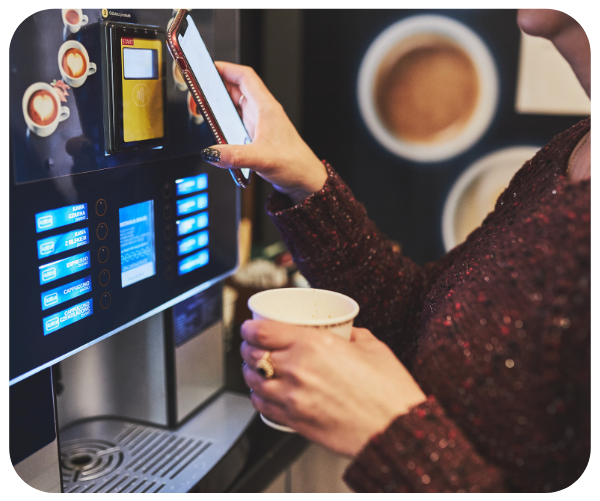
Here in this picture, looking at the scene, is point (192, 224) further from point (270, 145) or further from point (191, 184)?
point (270, 145)

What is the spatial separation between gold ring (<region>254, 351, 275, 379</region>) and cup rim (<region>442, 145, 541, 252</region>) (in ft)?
4.56

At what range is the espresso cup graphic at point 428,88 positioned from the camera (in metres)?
1.71

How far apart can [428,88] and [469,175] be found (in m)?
0.31

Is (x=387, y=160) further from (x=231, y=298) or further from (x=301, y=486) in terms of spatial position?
(x=301, y=486)

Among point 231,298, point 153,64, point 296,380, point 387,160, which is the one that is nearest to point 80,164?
point 153,64

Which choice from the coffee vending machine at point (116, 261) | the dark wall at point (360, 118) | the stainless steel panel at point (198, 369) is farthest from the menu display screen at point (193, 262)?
the dark wall at point (360, 118)

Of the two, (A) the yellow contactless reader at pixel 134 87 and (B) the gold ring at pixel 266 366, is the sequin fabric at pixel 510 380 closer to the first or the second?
(B) the gold ring at pixel 266 366

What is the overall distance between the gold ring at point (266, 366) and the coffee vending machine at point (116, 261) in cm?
26

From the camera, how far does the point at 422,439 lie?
0.46m

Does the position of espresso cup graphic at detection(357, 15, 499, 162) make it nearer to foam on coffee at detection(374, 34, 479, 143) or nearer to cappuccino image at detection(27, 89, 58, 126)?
foam on coffee at detection(374, 34, 479, 143)

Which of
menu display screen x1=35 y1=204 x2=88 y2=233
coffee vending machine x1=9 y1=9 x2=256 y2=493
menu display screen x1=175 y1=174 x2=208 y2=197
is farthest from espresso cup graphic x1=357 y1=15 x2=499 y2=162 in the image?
menu display screen x1=35 y1=204 x2=88 y2=233

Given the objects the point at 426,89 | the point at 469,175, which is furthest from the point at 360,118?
the point at 469,175

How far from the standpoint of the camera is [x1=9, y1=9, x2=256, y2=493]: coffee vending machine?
1.92ft

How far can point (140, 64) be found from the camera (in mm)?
689
